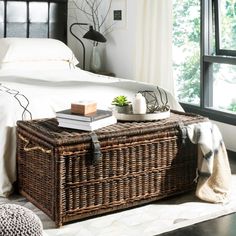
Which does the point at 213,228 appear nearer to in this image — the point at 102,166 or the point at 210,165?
the point at 102,166

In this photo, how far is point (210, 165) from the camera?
105 inches

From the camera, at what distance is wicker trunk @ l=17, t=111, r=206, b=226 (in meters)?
2.31

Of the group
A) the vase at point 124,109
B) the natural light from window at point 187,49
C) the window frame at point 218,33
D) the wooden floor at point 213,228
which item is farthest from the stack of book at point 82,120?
the natural light from window at point 187,49

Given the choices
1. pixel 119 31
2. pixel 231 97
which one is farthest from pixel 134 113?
pixel 119 31

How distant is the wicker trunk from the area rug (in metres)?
0.04

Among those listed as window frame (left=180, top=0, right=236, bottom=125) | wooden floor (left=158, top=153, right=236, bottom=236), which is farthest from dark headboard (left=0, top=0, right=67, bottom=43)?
wooden floor (left=158, top=153, right=236, bottom=236)

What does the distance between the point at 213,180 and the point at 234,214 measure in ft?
4.65

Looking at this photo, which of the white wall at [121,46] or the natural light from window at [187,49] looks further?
the white wall at [121,46]

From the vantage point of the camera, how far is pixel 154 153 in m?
2.61

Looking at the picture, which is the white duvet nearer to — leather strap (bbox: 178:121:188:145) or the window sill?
leather strap (bbox: 178:121:188:145)

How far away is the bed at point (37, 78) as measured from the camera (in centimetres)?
271

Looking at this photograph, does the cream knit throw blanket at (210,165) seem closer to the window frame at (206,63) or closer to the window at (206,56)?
the window at (206,56)

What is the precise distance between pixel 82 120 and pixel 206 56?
81.6 inches

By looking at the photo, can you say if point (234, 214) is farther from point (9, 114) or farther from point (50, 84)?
point (50, 84)
